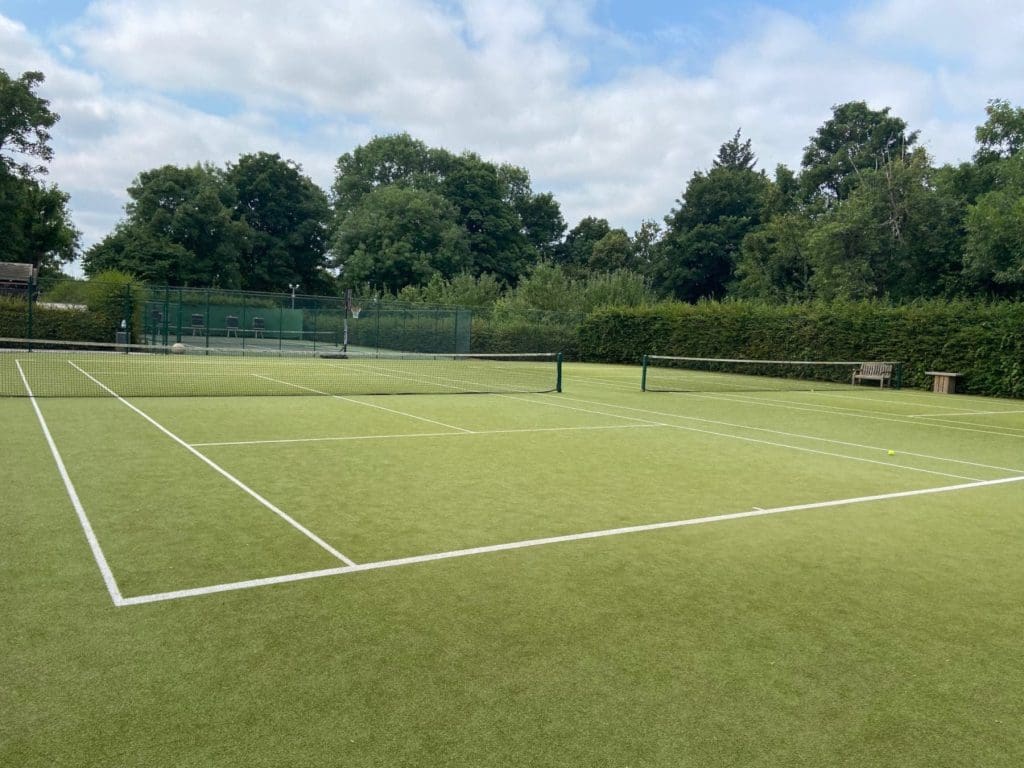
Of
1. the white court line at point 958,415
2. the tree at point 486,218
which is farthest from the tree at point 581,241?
the white court line at point 958,415

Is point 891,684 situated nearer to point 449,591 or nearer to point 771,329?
point 449,591

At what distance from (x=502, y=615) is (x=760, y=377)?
24991 millimetres

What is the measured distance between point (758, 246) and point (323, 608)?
48339 millimetres

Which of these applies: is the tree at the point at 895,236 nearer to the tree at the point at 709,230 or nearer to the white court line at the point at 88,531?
the tree at the point at 709,230

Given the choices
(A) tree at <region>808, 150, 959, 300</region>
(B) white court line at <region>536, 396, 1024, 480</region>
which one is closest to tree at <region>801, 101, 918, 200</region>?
(A) tree at <region>808, 150, 959, 300</region>

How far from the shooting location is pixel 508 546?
4.85 meters

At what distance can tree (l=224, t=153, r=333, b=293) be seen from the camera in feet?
222

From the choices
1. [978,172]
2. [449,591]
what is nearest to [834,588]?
[449,591]

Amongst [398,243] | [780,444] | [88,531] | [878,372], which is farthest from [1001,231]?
[398,243]

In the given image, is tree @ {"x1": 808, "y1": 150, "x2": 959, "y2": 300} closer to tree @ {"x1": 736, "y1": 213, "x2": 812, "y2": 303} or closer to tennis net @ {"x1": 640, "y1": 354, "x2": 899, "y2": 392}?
tree @ {"x1": 736, "y1": 213, "x2": 812, "y2": 303}

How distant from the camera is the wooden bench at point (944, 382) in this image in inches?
871

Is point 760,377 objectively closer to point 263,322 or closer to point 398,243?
point 263,322

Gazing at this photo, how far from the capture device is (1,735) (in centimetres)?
250

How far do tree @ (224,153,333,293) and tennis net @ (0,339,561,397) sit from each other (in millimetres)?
41431
